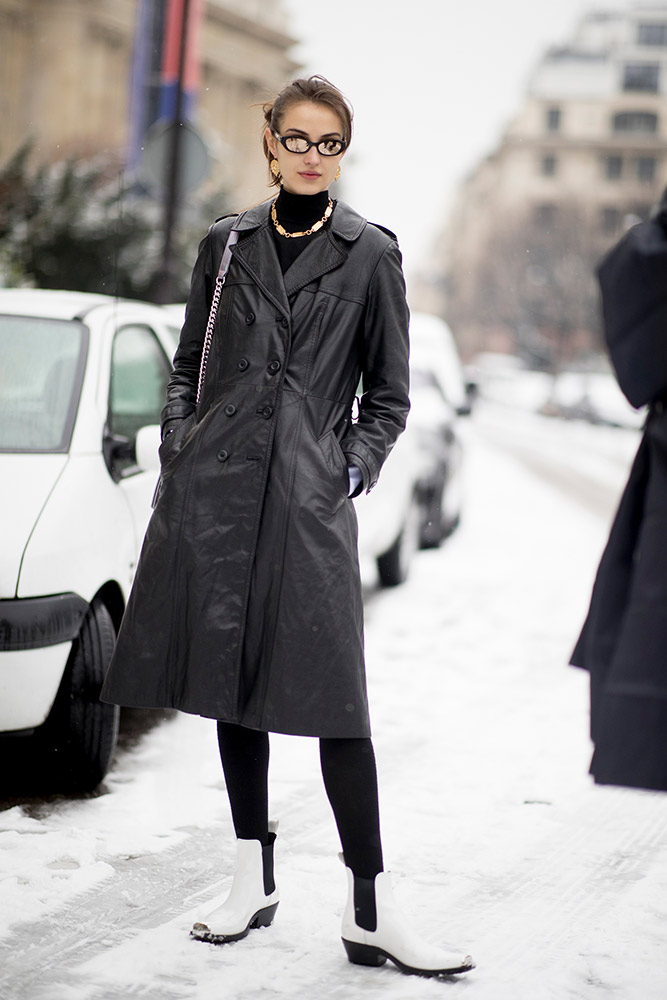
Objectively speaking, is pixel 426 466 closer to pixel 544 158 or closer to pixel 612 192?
pixel 612 192

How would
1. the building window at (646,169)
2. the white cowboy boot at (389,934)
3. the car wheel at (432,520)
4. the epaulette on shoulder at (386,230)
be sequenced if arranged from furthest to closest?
the building window at (646,169)
the car wheel at (432,520)
the epaulette on shoulder at (386,230)
the white cowboy boot at (389,934)

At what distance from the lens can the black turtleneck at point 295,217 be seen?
2.99 meters

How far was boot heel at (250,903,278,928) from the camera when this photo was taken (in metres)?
3.17

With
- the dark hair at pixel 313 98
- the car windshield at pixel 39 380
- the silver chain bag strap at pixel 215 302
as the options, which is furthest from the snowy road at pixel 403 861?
the dark hair at pixel 313 98

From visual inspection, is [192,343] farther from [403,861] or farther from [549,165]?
[549,165]

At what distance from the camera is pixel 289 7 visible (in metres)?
36.7

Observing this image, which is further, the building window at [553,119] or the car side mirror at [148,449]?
the building window at [553,119]

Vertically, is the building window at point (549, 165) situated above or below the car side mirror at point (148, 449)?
above

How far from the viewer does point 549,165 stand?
68188 millimetres

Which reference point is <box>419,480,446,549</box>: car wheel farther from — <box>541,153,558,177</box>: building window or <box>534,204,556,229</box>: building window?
<box>541,153,558,177</box>: building window

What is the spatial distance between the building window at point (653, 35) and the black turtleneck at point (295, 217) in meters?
58.1

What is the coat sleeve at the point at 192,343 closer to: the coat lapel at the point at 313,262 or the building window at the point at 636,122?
the coat lapel at the point at 313,262

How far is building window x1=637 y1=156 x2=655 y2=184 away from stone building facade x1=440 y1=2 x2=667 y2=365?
59 millimetres

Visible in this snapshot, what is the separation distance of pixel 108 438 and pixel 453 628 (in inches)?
129
